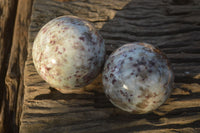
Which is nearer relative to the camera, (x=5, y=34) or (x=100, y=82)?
(x=100, y=82)

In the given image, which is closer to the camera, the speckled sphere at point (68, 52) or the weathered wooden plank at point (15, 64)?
the speckled sphere at point (68, 52)

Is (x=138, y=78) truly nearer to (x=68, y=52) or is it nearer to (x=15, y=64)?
(x=68, y=52)

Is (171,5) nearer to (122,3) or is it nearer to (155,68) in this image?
(122,3)

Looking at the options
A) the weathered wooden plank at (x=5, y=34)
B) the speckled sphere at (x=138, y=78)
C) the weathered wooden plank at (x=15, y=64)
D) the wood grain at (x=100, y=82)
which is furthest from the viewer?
the weathered wooden plank at (x=5, y=34)

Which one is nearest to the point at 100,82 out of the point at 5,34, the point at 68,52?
the point at 68,52

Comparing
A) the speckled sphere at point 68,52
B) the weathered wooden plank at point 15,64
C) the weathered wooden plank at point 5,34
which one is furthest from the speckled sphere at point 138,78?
the weathered wooden plank at point 5,34

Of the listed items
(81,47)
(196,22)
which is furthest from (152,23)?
(81,47)

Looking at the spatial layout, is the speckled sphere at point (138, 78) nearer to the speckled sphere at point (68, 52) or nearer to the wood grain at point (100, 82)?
the speckled sphere at point (68, 52)
